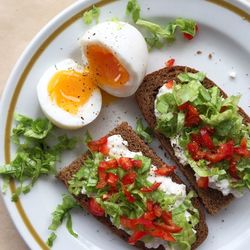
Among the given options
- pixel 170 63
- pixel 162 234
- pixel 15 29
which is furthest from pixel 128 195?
pixel 15 29

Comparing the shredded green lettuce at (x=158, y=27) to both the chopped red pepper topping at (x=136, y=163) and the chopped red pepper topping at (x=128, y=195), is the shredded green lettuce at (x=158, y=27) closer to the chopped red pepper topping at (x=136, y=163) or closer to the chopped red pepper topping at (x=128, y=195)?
the chopped red pepper topping at (x=136, y=163)

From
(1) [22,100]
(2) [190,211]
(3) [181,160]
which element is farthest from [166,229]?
(1) [22,100]

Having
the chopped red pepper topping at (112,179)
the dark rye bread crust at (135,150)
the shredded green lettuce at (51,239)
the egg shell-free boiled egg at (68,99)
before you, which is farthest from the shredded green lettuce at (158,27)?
the shredded green lettuce at (51,239)

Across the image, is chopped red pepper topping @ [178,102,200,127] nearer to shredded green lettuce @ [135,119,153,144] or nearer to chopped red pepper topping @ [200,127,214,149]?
chopped red pepper topping @ [200,127,214,149]

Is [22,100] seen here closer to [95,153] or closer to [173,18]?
[95,153]

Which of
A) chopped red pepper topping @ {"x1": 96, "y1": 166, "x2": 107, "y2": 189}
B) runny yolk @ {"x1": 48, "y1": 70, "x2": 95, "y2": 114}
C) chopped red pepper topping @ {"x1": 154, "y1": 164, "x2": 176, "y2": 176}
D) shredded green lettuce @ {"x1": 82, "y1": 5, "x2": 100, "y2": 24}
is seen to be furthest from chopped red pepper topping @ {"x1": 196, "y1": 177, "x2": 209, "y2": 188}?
shredded green lettuce @ {"x1": 82, "y1": 5, "x2": 100, "y2": 24}
